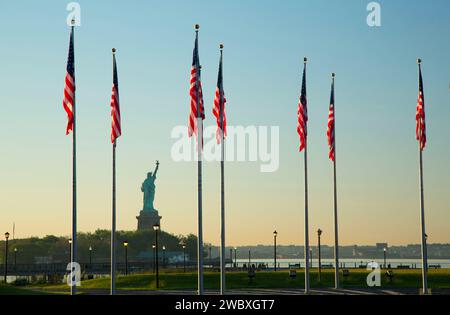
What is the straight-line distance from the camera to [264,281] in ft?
214

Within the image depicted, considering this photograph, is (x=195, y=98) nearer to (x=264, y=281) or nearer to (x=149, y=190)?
(x=264, y=281)

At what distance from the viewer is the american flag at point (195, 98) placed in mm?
39531

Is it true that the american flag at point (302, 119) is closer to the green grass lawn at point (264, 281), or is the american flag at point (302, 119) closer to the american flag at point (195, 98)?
the american flag at point (195, 98)

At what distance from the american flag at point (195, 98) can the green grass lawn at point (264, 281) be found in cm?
2473

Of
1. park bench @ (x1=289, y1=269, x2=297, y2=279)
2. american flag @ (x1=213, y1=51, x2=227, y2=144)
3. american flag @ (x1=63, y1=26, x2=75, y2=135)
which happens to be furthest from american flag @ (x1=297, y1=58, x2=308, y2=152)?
park bench @ (x1=289, y1=269, x2=297, y2=279)

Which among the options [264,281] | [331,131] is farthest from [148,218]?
[331,131]

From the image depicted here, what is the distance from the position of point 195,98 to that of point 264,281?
96.1ft

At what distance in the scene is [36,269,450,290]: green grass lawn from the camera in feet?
205

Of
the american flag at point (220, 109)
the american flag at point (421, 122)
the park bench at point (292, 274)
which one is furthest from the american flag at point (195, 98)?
the park bench at point (292, 274)

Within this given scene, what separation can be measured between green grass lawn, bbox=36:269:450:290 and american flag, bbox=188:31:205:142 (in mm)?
24727

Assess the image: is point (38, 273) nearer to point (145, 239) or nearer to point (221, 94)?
point (145, 239)

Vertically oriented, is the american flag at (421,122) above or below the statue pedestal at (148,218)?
above
